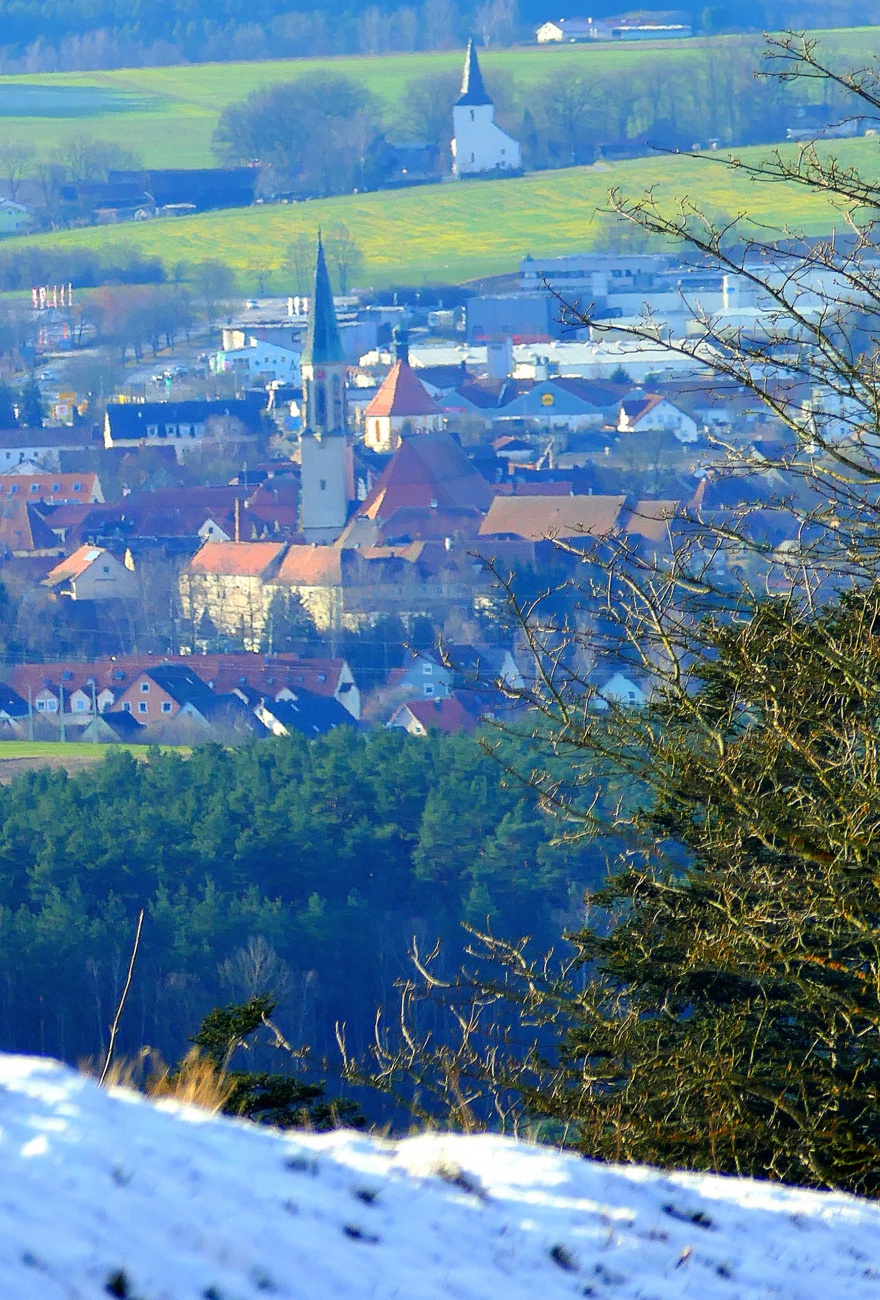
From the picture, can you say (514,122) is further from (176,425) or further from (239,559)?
(239,559)

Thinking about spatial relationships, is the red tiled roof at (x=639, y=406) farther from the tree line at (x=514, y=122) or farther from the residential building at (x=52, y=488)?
the tree line at (x=514, y=122)

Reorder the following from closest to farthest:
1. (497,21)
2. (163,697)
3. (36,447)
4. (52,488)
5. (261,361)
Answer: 1. (163,697)
2. (52,488)
3. (36,447)
4. (261,361)
5. (497,21)

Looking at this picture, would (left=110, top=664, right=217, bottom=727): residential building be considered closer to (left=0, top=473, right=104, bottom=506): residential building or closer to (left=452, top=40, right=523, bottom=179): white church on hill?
(left=0, top=473, right=104, bottom=506): residential building

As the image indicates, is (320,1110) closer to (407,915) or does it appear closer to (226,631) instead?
(407,915)

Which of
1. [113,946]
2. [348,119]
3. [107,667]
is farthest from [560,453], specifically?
[113,946]

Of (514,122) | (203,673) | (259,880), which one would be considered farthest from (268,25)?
(259,880)

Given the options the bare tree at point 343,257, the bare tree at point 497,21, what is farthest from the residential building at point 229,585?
the bare tree at point 497,21

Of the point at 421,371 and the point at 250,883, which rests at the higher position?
the point at 250,883
